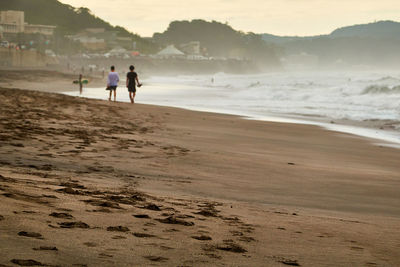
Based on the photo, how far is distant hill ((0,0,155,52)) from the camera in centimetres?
15788

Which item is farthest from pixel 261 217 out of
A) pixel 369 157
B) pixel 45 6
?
pixel 45 6

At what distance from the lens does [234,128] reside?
13.1 meters

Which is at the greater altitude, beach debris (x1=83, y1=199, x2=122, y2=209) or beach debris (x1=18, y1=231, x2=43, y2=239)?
beach debris (x1=18, y1=231, x2=43, y2=239)

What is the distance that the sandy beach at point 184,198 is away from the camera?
2.88m

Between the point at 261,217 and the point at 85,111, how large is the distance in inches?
377

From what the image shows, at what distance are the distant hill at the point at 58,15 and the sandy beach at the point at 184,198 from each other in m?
149

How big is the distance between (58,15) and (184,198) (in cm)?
17669

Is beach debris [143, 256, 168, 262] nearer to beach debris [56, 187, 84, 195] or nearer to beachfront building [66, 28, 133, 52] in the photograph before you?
beach debris [56, 187, 84, 195]

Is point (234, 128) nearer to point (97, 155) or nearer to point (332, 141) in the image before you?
point (332, 141)

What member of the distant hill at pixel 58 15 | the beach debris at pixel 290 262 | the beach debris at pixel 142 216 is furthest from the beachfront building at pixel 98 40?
the beach debris at pixel 290 262

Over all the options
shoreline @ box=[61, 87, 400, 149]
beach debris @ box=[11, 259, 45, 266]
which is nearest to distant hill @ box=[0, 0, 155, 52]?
shoreline @ box=[61, 87, 400, 149]

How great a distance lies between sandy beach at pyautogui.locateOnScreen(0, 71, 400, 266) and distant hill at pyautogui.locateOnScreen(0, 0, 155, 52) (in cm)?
14855

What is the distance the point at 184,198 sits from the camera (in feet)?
15.7

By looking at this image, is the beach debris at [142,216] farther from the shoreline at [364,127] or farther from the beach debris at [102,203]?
the shoreline at [364,127]
